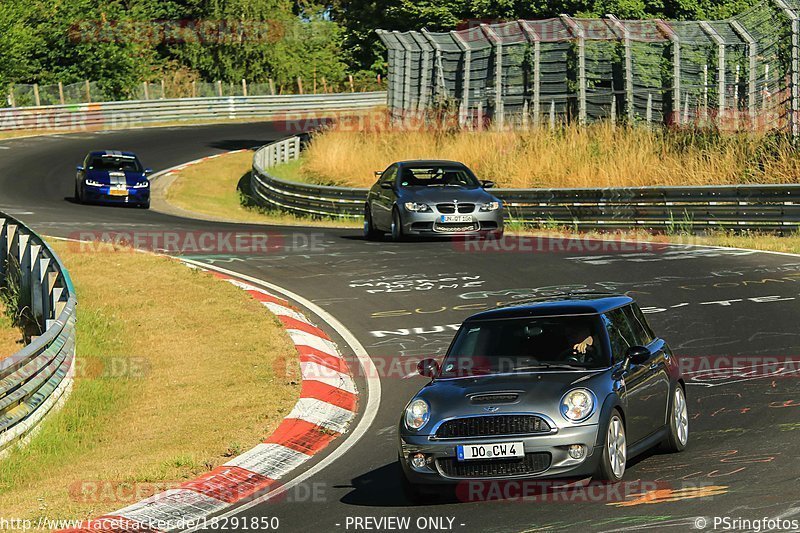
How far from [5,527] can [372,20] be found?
51018 millimetres

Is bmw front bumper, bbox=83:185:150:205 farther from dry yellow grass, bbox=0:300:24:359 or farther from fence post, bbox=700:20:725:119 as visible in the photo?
dry yellow grass, bbox=0:300:24:359

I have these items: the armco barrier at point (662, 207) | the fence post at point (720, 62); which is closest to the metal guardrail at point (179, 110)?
the fence post at point (720, 62)

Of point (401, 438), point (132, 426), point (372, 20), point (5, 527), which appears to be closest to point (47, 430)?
point (132, 426)

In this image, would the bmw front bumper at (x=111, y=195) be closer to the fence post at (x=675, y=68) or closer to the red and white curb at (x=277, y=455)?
the fence post at (x=675, y=68)

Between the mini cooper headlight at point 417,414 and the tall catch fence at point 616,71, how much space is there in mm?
17906

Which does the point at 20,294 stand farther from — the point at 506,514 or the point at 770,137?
the point at 770,137

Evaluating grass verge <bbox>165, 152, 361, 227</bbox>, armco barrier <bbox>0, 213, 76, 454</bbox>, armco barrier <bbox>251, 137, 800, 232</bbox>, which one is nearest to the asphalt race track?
armco barrier <bbox>251, 137, 800, 232</bbox>

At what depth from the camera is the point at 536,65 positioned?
110ft

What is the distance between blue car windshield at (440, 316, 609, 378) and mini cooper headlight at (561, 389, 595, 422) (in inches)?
23.1

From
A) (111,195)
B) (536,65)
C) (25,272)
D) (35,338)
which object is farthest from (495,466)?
(111,195)

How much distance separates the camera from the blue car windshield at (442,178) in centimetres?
2370

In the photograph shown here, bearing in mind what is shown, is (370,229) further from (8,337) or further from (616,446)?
(616,446)

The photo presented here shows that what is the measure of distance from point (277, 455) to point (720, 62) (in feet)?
66.0

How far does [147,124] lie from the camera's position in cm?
6353
